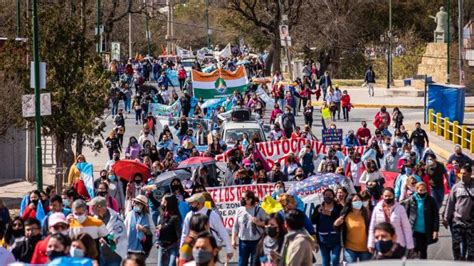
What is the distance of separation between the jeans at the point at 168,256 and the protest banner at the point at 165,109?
2673 centimetres

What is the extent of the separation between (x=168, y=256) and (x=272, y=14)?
57175 millimetres

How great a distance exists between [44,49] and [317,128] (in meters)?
18.3

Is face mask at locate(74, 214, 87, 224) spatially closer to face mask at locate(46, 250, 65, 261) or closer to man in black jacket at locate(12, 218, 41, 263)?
man in black jacket at locate(12, 218, 41, 263)

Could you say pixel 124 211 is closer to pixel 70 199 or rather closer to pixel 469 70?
pixel 70 199

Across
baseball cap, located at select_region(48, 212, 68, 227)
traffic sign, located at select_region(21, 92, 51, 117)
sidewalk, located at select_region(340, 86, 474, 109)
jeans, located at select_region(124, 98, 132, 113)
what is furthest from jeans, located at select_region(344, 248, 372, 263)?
sidewalk, located at select_region(340, 86, 474, 109)

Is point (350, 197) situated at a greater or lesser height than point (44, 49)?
lesser

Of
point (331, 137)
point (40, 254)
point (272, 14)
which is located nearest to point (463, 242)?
point (40, 254)

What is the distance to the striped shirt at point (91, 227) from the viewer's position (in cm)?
1413

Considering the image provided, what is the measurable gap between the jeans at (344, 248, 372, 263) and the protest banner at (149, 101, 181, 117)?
1074 inches

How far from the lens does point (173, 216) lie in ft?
50.9

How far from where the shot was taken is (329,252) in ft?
52.9

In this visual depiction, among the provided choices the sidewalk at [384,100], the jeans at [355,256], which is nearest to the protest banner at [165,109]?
the sidewalk at [384,100]

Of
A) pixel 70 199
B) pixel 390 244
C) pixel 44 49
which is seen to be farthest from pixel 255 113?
pixel 390 244

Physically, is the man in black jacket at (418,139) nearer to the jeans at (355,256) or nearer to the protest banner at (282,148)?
the protest banner at (282,148)
